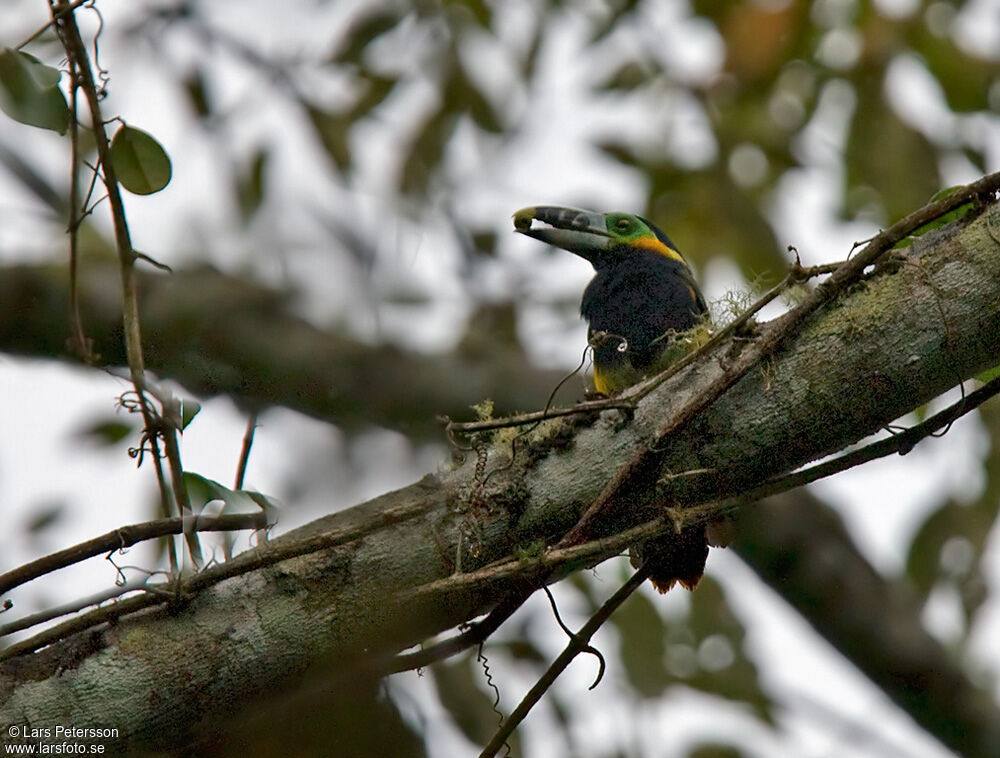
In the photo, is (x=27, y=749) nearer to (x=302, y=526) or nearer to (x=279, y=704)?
(x=279, y=704)

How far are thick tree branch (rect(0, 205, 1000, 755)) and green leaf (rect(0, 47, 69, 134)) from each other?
2.68ft

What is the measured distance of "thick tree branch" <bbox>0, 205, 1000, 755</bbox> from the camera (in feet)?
5.58

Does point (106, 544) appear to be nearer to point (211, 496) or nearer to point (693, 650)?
point (211, 496)

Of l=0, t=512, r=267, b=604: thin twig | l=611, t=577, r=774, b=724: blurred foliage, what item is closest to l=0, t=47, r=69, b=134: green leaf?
l=0, t=512, r=267, b=604: thin twig

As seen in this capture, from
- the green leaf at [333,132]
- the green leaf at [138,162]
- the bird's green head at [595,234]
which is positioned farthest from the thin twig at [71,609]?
the green leaf at [333,132]

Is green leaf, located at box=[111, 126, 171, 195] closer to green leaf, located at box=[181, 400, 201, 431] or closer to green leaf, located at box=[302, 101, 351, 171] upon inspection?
green leaf, located at box=[181, 400, 201, 431]

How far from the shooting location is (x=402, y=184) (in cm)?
445

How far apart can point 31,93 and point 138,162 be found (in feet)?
0.65

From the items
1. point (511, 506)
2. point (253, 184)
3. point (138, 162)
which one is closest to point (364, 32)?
point (253, 184)

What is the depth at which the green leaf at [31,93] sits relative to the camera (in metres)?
1.92

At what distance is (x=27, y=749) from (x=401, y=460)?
145 centimetres

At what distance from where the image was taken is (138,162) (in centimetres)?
202

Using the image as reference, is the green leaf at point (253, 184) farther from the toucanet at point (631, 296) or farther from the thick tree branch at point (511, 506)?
the thick tree branch at point (511, 506)

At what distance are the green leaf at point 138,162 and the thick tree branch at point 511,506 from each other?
0.66 metres
